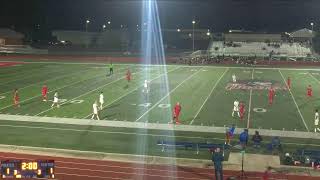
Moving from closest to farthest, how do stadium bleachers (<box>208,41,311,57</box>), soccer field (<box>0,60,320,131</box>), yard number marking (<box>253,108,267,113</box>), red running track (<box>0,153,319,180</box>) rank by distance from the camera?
red running track (<box>0,153,319,180</box>) → soccer field (<box>0,60,320,131</box>) → yard number marking (<box>253,108,267,113</box>) → stadium bleachers (<box>208,41,311,57</box>)

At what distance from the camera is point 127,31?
106 m

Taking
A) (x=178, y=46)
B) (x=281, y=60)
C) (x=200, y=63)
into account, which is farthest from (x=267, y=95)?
(x=178, y=46)

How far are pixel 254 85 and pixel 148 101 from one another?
11.4 meters

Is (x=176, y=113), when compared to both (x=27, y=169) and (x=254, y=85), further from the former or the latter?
(x=254, y=85)

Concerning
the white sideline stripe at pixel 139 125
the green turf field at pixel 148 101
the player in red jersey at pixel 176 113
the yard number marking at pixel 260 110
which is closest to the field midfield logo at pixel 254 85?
the green turf field at pixel 148 101

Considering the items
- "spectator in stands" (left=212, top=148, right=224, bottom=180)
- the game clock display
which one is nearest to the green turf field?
"spectator in stands" (left=212, top=148, right=224, bottom=180)

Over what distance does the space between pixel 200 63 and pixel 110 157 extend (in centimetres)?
4390

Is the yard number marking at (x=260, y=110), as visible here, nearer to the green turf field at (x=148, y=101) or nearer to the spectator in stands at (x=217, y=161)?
the green turf field at (x=148, y=101)

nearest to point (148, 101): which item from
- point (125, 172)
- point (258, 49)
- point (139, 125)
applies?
point (139, 125)

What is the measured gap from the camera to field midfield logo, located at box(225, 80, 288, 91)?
35.6m

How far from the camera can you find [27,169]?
1170 centimetres

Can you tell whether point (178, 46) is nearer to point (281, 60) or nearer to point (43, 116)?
point (281, 60)

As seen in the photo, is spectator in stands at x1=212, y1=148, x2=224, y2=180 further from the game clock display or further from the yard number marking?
the yard number marking

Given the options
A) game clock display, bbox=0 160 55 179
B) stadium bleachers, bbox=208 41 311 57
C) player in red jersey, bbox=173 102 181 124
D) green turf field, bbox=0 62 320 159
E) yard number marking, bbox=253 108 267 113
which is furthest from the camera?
stadium bleachers, bbox=208 41 311 57
